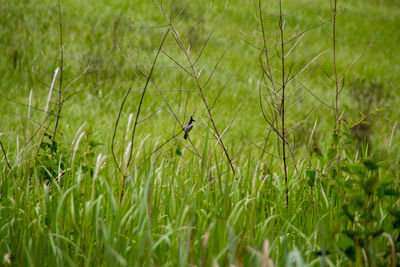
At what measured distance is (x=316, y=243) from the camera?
174 centimetres

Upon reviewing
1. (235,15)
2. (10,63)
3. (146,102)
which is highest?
(235,15)

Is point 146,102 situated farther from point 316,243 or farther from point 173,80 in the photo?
point 316,243

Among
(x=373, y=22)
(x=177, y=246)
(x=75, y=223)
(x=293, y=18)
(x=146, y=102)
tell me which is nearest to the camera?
(x=177, y=246)

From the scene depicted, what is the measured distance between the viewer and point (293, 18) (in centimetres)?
1084

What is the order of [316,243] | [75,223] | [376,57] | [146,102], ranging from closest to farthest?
[75,223]
[316,243]
[146,102]
[376,57]

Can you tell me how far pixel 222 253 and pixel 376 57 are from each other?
9.23 meters

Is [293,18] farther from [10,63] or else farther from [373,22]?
[10,63]

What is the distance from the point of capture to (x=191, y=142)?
211 cm

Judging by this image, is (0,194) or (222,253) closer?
(222,253)

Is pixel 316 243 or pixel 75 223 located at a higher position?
pixel 75 223

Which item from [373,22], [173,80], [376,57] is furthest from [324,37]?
[173,80]

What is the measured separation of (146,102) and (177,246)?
3460mm

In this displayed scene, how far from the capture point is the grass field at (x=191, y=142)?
1526 mm

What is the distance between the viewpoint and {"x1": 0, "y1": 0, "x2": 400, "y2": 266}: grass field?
153 cm
